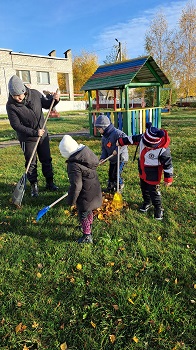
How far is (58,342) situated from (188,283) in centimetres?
134

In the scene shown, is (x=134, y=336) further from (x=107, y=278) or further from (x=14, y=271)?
(x=14, y=271)

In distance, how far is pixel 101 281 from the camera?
2.55 metres

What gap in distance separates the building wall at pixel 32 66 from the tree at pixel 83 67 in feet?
44.2

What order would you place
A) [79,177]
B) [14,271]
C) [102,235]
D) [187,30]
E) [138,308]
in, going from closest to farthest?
[138,308], [14,271], [79,177], [102,235], [187,30]

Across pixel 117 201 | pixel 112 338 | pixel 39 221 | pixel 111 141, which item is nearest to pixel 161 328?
pixel 112 338

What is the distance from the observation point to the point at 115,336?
6.57 feet

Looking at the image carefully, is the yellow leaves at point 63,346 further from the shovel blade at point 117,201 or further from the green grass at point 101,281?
the shovel blade at point 117,201

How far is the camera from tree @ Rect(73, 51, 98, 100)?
48.8 metres

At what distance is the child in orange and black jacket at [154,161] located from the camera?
328 cm

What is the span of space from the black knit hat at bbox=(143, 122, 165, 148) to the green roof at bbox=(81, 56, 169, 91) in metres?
5.85

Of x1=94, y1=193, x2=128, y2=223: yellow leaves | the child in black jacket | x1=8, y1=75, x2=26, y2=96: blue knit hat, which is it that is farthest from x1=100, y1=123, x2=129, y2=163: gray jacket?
x1=8, y1=75, x2=26, y2=96: blue knit hat

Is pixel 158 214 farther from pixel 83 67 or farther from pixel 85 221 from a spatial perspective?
pixel 83 67

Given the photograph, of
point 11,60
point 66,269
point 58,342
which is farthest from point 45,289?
point 11,60

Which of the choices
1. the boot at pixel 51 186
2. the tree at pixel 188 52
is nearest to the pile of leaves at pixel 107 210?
the boot at pixel 51 186
